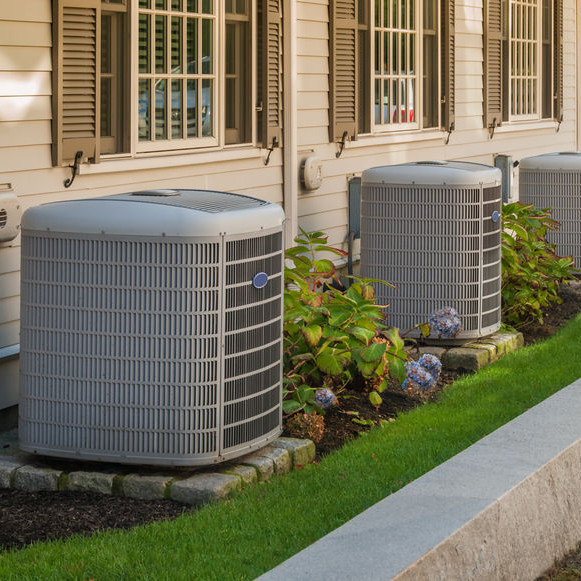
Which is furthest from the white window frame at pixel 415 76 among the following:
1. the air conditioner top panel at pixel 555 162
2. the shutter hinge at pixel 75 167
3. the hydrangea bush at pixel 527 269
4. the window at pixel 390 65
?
the shutter hinge at pixel 75 167

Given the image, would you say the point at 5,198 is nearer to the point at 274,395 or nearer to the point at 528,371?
the point at 274,395

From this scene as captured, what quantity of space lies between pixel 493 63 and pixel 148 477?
8379 mm

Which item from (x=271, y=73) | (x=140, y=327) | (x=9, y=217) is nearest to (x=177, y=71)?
(x=271, y=73)

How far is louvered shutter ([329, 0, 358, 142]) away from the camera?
9242mm

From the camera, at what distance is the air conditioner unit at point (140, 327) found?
4.95 m

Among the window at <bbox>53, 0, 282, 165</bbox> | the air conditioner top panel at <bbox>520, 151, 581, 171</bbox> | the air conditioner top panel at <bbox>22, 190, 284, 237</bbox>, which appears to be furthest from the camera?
the air conditioner top panel at <bbox>520, 151, 581, 171</bbox>

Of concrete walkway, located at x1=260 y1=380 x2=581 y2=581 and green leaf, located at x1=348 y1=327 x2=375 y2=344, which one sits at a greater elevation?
green leaf, located at x1=348 y1=327 x2=375 y2=344

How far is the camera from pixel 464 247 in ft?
25.4

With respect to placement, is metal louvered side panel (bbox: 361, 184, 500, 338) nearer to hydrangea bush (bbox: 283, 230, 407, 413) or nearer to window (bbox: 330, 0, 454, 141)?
hydrangea bush (bbox: 283, 230, 407, 413)

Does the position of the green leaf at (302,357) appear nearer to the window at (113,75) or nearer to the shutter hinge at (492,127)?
the window at (113,75)

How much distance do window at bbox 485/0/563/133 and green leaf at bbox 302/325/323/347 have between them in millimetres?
6559

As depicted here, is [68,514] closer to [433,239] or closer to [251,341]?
[251,341]

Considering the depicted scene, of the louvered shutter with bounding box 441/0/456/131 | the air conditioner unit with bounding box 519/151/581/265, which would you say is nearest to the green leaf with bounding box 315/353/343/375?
the air conditioner unit with bounding box 519/151/581/265

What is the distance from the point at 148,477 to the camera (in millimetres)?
5047
